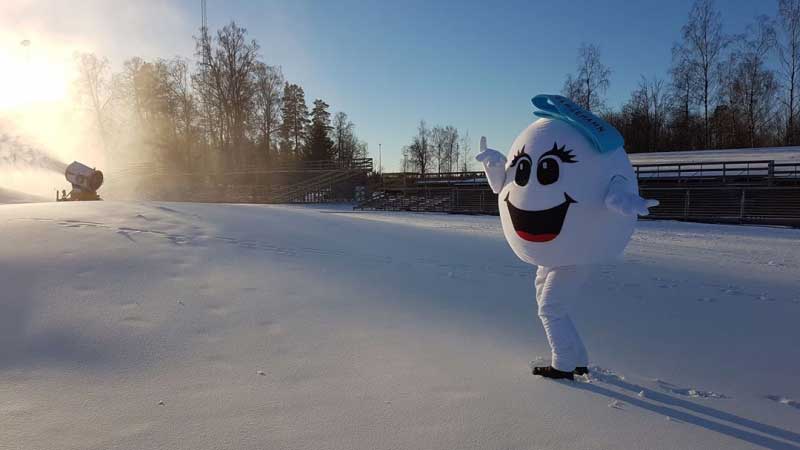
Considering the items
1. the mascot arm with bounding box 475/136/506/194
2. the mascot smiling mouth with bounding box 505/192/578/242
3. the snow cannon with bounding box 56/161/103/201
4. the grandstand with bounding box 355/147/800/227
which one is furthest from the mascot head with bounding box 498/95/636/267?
the snow cannon with bounding box 56/161/103/201

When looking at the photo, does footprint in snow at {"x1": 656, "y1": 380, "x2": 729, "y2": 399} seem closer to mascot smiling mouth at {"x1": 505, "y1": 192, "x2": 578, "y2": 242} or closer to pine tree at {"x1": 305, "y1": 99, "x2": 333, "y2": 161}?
mascot smiling mouth at {"x1": 505, "y1": 192, "x2": 578, "y2": 242}

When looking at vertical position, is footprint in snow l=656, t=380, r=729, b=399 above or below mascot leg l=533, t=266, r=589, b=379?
below

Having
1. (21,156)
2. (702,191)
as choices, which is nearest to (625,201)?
(702,191)

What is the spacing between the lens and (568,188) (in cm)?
322

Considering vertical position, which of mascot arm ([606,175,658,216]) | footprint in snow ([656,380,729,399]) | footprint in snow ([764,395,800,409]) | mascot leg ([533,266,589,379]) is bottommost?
footprint in snow ([764,395,800,409])

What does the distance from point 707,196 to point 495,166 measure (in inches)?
932

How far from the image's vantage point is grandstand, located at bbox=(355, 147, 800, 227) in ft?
65.8

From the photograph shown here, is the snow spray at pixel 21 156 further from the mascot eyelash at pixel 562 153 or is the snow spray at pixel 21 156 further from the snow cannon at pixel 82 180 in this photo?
the mascot eyelash at pixel 562 153

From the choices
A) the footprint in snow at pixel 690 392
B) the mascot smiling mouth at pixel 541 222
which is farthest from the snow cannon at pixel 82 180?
the footprint in snow at pixel 690 392

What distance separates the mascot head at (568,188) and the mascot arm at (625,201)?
0.35 feet

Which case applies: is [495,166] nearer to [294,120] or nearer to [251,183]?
[251,183]

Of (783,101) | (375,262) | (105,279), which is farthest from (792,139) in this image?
(105,279)

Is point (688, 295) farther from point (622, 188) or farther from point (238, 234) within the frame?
point (238, 234)

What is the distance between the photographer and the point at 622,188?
311cm
